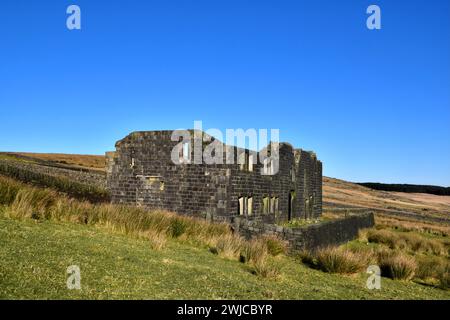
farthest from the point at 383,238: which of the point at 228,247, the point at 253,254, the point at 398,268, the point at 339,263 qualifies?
the point at 253,254

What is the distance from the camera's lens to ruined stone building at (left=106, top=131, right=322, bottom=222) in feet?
62.3

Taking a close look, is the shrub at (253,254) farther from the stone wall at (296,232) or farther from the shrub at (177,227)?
the stone wall at (296,232)

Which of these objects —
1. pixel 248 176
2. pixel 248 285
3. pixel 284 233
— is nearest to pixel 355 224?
pixel 248 176

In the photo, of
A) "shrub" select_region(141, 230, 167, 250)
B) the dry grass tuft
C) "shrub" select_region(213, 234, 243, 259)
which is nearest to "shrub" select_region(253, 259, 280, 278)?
"shrub" select_region(213, 234, 243, 259)

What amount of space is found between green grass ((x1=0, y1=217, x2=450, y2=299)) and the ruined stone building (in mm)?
6765

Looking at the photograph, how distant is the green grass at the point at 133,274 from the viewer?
6.44 m

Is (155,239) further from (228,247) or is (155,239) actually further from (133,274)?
(133,274)

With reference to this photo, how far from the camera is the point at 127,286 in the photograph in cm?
686

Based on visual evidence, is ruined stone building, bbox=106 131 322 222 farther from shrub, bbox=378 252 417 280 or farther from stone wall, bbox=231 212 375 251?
shrub, bbox=378 252 417 280

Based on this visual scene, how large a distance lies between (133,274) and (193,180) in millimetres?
11985

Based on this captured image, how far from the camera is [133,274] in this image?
7.64 metres

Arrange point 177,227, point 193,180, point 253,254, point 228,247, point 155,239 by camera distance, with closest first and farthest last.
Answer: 1. point 155,239
2. point 253,254
3. point 228,247
4. point 177,227
5. point 193,180

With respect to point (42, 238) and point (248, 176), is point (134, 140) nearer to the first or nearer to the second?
point (248, 176)

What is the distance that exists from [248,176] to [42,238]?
481 inches
